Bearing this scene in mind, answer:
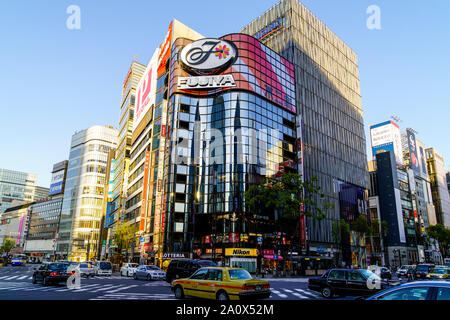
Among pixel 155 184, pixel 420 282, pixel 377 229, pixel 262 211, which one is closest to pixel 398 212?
pixel 377 229

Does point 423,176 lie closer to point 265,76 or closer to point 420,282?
point 265,76

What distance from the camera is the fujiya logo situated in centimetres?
6438

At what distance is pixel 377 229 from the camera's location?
9838 cm

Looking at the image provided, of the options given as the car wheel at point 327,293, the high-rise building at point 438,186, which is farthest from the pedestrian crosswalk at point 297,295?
the high-rise building at point 438,186

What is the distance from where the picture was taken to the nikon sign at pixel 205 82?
209 feet

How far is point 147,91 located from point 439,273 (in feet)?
242

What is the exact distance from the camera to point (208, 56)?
64938 mm

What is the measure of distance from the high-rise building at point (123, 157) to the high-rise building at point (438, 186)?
436 ft

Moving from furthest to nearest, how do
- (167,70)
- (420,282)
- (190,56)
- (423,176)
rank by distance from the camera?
(423,176)
(167,70)
(190,56)
(420,282)

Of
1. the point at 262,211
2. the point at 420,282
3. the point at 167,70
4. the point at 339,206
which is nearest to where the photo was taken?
the point at 420,282

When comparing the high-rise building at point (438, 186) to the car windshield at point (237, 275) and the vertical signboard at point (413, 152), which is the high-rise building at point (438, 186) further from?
the car windshield at point (237, 275)

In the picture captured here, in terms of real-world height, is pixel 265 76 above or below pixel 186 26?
below

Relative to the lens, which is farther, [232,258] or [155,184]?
[155,184]
